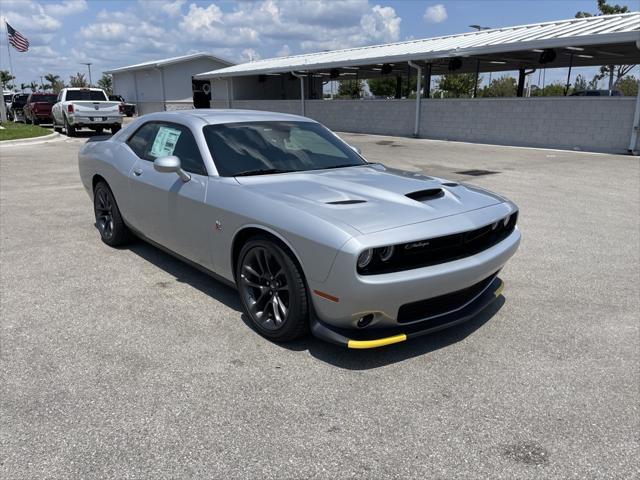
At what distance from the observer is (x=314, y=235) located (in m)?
2.96

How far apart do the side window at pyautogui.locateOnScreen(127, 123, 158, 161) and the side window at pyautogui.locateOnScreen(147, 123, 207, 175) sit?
0.18 ft

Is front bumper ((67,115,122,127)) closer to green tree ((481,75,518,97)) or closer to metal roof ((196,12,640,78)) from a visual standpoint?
metal roof ((196,12,640,78))

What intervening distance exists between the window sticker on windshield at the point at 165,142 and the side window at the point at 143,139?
9 centimetres

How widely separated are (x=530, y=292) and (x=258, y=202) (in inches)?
101

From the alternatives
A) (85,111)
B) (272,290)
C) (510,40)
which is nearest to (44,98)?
(85,111)

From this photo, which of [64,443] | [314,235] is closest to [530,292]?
[314,235]

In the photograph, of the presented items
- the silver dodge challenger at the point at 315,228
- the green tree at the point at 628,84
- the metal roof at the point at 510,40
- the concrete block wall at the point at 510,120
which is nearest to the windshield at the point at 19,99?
the metal roof at the point at 510,40

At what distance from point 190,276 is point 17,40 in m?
26.4

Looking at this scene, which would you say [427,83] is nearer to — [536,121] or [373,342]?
[536,121]

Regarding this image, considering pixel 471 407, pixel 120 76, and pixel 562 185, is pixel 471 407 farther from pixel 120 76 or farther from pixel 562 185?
pixel 120 76

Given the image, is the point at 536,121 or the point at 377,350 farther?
the point at 536,121

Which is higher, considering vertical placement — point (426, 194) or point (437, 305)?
point (426, 194)

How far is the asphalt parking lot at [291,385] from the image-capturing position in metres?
2.39

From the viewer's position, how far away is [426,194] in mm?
3584
